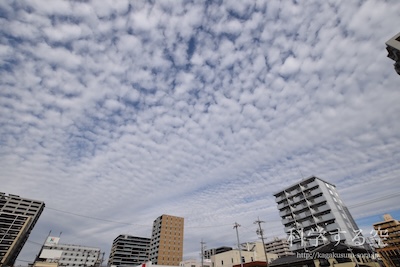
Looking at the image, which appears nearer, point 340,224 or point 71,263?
point 340,224

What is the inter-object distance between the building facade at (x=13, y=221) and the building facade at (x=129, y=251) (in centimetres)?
4675

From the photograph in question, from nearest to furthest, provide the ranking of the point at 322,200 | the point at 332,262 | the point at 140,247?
the point at 332,262, the point at 322,200, the point at 140,247

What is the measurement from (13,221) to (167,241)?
7544 cm

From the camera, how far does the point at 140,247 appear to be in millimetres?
129250

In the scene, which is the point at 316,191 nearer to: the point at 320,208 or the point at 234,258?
the point at 320,208

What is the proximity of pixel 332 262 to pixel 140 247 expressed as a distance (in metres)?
126

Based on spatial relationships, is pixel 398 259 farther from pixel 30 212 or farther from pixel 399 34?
pixel 30 212

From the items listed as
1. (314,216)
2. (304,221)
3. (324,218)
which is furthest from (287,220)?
(324,218)

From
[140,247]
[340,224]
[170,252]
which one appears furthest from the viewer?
[140,247]

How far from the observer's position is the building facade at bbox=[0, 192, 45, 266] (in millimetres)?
92644

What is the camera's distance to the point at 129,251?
12506 cm

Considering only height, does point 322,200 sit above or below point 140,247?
below

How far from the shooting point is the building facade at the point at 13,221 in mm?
92644

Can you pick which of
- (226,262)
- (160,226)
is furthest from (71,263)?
(226,262)
